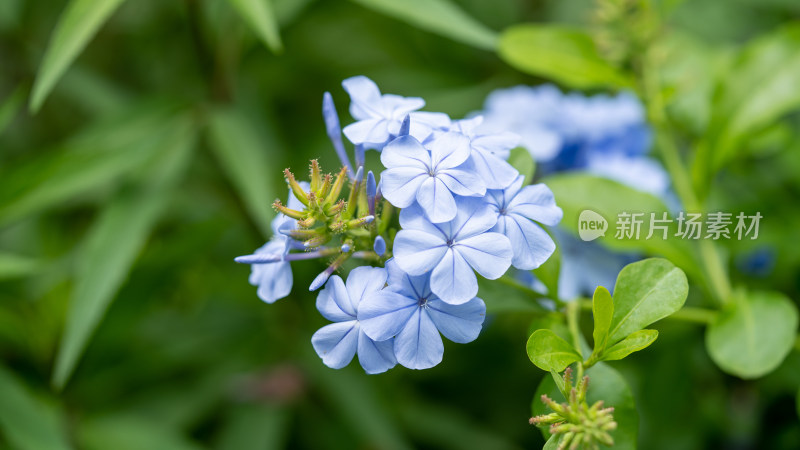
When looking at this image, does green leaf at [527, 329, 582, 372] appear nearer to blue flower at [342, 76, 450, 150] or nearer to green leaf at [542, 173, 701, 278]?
blue flower at [342, 76, 450, 150]

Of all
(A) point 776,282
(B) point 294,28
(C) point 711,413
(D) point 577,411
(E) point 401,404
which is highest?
(B) point 294,28

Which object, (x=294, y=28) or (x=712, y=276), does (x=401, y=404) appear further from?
(x=294, y=28)

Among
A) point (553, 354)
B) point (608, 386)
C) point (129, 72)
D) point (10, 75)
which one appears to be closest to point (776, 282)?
point (608, 386)

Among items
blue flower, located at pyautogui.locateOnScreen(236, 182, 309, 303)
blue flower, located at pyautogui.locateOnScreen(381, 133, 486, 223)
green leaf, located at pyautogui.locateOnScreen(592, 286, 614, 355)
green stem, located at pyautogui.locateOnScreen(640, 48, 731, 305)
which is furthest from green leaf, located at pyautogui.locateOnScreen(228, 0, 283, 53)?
green stem, located at pyautogui.locateOnScreen(640, 48, 731, 305)

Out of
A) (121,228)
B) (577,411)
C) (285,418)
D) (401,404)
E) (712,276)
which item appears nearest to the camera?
(577,411)

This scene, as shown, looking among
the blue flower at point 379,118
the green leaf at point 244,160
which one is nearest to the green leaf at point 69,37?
the green leaf at point 244,160

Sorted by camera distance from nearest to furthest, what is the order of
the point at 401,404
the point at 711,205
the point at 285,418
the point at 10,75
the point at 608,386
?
the point at 608,386
the point at 711,205
the point at 285,418
the point at 401,404
the point at 10,75
